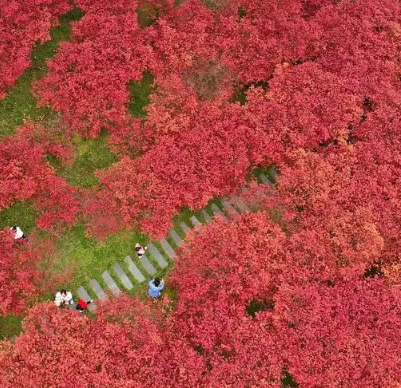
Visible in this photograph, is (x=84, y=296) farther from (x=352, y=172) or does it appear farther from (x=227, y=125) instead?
(x=352, y=172)

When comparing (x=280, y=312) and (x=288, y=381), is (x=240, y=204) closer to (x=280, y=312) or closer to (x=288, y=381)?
(x=280, y=312)

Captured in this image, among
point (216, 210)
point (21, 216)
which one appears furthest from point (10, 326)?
point (216, 210)

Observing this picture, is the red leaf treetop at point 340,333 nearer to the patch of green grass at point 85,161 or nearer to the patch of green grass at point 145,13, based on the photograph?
the patch of green grass at point 85,161

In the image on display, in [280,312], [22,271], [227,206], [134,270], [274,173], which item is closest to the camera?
[280,312]

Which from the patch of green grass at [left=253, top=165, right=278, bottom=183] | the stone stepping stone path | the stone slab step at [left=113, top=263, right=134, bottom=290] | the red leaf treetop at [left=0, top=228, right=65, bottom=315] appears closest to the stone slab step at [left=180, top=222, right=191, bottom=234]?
the stone stepping stone path

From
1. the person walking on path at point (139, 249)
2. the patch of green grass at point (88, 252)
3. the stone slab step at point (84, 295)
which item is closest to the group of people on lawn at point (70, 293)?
the stone slab step at point (84, 295)

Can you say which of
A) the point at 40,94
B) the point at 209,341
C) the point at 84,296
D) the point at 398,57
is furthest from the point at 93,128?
the point at 398,57
